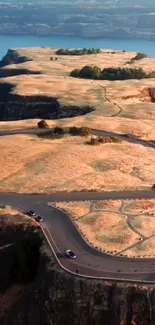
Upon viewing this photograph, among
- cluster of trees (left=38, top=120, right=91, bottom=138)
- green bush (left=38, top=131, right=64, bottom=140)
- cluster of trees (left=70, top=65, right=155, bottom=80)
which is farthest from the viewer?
cluster of trees (left=70, top=65, right=155, bottom=80)

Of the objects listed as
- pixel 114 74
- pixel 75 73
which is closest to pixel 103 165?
pixel 114 74

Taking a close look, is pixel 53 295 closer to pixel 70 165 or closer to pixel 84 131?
pixel 70 165

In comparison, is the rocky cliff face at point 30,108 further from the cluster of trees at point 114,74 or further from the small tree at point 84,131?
the cluster of trees at point 114,74

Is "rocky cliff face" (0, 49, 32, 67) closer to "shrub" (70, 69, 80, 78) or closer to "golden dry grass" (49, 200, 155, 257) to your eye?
"shrub" (70, 69, 80, 78)

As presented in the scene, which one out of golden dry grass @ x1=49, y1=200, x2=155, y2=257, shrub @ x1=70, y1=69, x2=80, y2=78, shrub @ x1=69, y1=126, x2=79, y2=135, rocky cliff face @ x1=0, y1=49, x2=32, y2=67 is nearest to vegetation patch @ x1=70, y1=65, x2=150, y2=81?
shrub @ x1=70, y1=69, x2=80, y2=78

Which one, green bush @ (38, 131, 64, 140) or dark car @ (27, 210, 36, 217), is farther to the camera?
green bush @ (38, 131, 64, 140)
